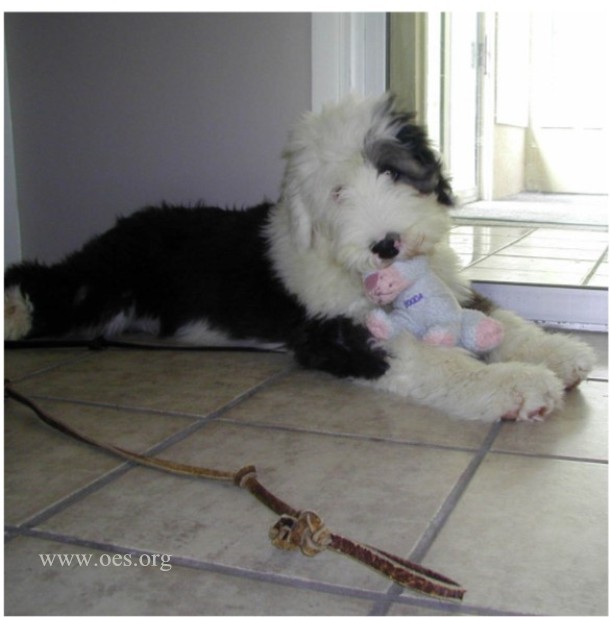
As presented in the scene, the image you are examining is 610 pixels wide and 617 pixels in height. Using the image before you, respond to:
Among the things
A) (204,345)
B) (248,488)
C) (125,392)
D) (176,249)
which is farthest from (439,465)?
(176,249)

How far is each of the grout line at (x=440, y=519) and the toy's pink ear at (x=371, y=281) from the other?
1.50ft

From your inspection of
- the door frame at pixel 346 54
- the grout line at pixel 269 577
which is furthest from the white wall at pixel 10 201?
the grout line at pixel 269 577

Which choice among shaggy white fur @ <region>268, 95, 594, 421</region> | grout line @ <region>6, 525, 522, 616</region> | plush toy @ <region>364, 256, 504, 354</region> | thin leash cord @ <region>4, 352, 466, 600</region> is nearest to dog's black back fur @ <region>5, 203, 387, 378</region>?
shaggy white fur @ <region>268, 95, 594, 421</region>

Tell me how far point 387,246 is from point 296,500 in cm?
70

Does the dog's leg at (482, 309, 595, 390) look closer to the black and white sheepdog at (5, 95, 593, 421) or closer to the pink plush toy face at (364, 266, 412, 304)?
the black and white sheepdog at (5, 95, 593, 421)

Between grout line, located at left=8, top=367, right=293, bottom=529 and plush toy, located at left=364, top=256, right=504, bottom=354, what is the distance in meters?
0.35

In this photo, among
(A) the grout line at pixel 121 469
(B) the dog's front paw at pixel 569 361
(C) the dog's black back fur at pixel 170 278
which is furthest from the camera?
(C) the dog's black back fur at pixel 170 278

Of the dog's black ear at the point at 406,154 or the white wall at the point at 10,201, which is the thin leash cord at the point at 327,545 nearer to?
the dog's black ear at the point at 406,154

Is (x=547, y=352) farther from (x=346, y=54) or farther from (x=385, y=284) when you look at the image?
(x=346, y=54)

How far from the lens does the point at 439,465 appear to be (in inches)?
60.9

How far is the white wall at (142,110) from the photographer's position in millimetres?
2971

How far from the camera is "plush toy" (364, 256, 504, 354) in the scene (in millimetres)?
2008

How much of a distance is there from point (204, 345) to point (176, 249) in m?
0.31

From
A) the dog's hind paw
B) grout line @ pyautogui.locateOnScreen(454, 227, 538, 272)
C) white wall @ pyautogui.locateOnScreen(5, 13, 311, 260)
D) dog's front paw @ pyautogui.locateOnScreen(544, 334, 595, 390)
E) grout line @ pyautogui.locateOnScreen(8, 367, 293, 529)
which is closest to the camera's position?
grout line @ pyautogui.locateOnScreen(8, 367, 293, 529)
